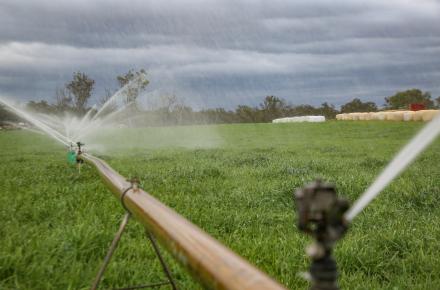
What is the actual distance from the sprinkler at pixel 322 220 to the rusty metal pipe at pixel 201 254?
6.4 inches

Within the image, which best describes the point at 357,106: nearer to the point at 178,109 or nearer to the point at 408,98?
the point at 408,98

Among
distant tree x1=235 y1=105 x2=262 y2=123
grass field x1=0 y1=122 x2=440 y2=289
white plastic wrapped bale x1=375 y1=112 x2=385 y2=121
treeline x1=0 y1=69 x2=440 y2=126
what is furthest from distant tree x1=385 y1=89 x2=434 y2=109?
grass field x1=0 y1=122 x2=440 y2=289

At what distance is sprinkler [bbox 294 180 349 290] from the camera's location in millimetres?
981

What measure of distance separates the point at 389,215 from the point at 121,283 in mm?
3590

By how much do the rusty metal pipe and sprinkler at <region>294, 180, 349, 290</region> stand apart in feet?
0.54

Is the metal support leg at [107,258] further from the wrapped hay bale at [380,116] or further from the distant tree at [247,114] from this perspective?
the distant tree at [247,114]

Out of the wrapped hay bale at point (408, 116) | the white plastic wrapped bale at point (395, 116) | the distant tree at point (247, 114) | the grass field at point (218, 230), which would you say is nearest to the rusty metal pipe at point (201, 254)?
the grass field at point (218, 230)

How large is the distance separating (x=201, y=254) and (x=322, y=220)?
668 millimetres

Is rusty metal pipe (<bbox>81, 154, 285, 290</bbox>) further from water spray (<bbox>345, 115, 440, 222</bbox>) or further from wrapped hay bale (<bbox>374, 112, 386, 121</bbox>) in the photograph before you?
wrapped hay bale (<bbox>374, 112, 386, 121</bbox>)

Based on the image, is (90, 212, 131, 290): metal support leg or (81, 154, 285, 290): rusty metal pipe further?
(90, 212, 131, 290): metal support leg

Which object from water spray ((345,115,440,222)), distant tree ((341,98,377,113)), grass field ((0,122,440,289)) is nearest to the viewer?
water spray ((345,115,440,222))

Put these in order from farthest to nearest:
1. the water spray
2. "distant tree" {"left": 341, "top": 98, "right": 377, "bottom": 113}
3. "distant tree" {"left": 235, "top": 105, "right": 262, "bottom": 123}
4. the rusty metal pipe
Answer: "distant tree" {"left": 341, "top": 98, "right": 377, "bottom": 113}
"distant tree" {"left": 235, "top": 105, "right": 262, "bottom": 123}
the rusty metal pipe
the water spray

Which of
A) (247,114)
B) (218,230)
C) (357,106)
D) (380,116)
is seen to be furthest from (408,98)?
(218,230)

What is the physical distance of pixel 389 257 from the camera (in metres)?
4.35
